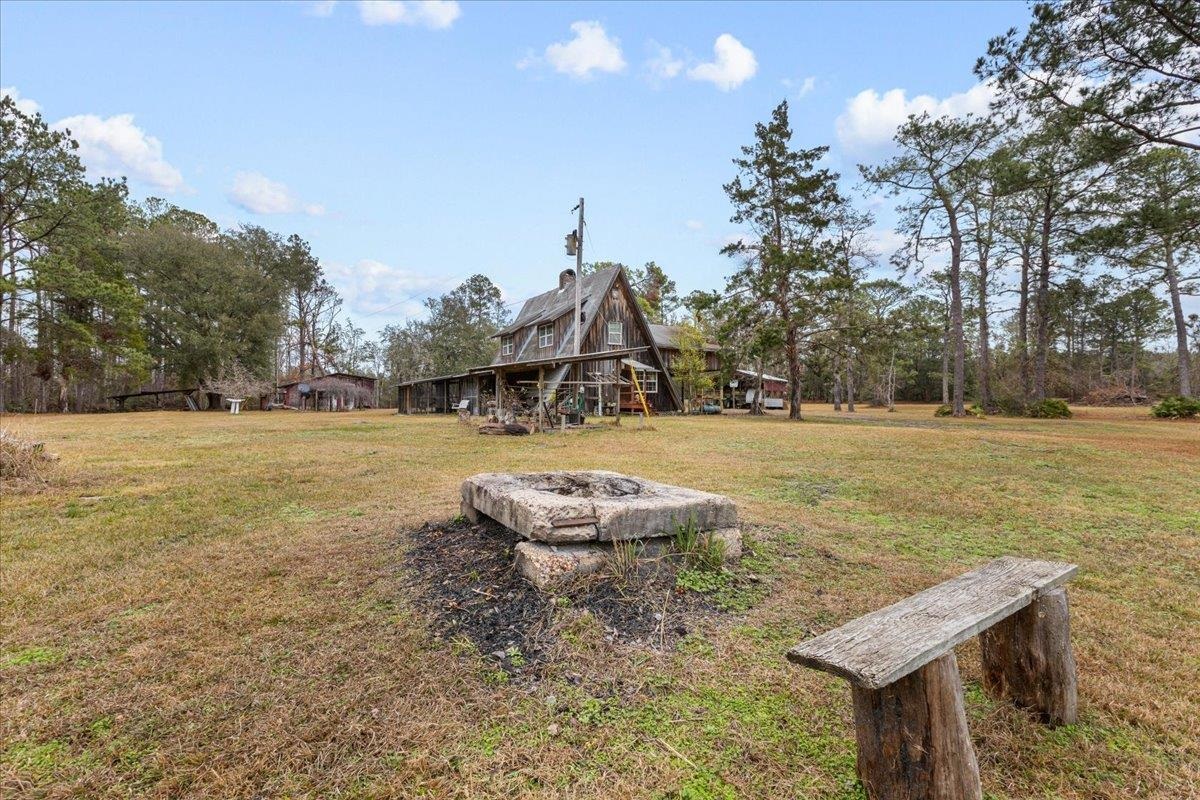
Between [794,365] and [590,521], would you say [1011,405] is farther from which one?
[590,521]

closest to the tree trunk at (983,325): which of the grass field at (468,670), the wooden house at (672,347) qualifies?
the wooden house at (672,347)

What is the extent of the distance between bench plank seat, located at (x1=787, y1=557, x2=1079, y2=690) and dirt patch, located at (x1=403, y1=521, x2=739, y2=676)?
1.21 metres

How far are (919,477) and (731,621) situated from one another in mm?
6101

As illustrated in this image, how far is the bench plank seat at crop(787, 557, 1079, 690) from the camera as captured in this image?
1466 mm

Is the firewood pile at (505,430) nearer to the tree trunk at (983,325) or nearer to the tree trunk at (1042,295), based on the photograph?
the tree trunk at (1042,295)

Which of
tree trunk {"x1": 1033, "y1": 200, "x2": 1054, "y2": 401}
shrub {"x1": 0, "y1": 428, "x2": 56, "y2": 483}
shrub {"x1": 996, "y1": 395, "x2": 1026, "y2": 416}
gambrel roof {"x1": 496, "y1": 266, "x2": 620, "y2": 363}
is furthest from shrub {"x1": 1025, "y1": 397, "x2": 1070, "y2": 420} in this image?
shrub {"x1": 0, "y1": 428, "x2": 56, "y2": 483}

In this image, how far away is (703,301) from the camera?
74.2 ft

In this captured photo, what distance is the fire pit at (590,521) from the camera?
125 inches

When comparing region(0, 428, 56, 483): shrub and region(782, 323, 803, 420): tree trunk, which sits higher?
region(782, 323, 803, 420): tree trunk

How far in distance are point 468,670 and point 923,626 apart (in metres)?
1.97

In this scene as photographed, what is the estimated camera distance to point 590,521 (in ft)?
10.6

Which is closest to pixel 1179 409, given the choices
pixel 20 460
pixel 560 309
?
pixel 560 309

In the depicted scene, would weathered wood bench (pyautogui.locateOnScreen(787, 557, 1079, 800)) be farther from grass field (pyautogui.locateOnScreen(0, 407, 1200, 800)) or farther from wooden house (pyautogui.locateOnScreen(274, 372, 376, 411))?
wooden house (pyautogui.locateOnScreen(274, 372, 376, 411))

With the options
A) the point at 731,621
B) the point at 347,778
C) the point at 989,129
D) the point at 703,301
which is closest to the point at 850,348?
the point at 703,301
